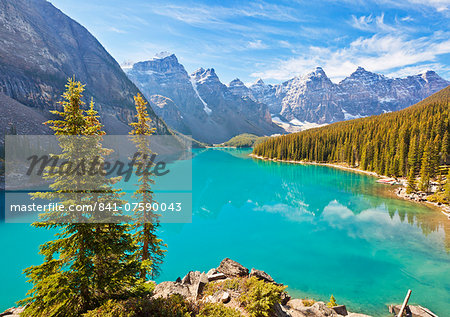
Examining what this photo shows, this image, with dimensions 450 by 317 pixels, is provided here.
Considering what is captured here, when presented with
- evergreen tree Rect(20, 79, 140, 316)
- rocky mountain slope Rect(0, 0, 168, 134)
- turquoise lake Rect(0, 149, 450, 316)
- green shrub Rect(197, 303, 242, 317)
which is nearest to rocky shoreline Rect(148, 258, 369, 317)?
green shrub Rect(197, 303, 242, 317)

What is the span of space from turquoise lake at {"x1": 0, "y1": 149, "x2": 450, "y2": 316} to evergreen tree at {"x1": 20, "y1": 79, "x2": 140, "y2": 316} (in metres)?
15.1

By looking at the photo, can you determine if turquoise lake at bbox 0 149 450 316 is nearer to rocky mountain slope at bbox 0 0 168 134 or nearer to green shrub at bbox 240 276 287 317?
green shrub at bbox 240 276 287 317

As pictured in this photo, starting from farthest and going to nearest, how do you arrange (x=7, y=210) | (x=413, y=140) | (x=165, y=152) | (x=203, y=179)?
(x=165, y=152)
(x=203, y=179)
(x=413, y=140)
(x=7, y=210)

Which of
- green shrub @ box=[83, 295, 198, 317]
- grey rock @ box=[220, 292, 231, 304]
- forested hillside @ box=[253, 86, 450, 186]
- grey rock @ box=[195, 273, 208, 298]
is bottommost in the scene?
grey rock @ box=[195, 273, 208, 298]

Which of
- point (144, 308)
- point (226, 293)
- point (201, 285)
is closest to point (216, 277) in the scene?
point (201, 285)

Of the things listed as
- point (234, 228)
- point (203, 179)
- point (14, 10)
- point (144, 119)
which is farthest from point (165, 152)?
point (144, 119)

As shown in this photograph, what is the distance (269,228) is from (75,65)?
23922cm

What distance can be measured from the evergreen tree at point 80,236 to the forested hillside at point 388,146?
64.8 meters

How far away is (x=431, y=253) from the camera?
83.4 feet

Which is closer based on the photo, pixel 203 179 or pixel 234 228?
pixel 234 228

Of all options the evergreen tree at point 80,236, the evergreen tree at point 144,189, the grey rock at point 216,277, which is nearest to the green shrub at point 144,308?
the evergreen tree at point 80,236

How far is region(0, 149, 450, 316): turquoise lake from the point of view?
19688mm

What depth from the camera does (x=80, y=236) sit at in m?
8.88

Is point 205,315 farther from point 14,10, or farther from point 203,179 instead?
point 14,10
